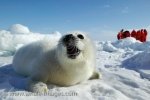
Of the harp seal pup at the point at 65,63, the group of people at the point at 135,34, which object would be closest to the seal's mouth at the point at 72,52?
the harp seal pup at the point at 65,63

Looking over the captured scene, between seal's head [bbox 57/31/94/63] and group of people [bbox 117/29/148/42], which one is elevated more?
group of people [bbox 117/29/148/42]

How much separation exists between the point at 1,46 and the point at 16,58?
32.3ft

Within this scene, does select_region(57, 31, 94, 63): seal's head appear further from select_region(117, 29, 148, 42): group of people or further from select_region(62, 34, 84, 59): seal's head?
select_region(117, 29, 148, 42): group of people

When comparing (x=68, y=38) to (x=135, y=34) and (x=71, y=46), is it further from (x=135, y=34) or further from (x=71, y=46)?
(x=135, y=34)

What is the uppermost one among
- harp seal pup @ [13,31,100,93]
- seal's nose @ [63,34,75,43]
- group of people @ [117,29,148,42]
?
group of people @ [117,29,148,42]

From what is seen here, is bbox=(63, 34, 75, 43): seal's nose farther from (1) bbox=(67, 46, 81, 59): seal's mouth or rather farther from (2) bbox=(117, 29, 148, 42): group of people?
(2) bbox=(117, 29, 148, 42): group of people

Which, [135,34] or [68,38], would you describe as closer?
[68,38]

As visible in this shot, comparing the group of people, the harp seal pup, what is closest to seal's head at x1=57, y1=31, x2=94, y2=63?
the harp seal pup

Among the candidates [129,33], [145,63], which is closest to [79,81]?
[145,63]

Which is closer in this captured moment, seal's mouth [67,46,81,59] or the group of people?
Result: seal's mouth [67,46,81,59]

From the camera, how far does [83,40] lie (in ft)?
10.4

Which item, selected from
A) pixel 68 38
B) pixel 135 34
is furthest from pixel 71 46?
pixel 135 34

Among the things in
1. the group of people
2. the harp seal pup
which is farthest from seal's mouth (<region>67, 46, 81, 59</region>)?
the group of people

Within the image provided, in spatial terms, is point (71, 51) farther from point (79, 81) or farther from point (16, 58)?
point (16, 58)
